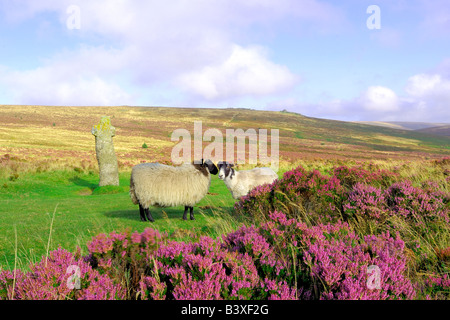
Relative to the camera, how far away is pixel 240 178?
13.5 metres

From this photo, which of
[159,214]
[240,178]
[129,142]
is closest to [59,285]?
[159,214]

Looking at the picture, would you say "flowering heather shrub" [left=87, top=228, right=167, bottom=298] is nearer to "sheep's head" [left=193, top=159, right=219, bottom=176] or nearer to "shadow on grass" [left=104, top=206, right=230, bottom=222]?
"shadow on grass" [left=104, top=206, right=230, bottom=222]

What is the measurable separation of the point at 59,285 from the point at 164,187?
8.08 metres

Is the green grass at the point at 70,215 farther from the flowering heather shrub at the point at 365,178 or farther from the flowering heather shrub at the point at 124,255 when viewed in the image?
the flowering heather shrub at the point at 365,178

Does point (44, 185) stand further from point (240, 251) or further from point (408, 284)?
point (408, 284)

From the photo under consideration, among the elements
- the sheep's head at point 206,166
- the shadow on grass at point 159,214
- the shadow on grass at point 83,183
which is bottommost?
the shadow on grass at point 83,183

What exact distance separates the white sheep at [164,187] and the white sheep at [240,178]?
1211 millimetres

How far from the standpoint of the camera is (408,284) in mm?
3283

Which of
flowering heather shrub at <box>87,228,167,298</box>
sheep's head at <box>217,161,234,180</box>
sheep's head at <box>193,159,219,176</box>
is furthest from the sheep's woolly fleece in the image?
flowering heather shrub at <box>87,228,167,298</box>

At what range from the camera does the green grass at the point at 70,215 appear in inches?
307

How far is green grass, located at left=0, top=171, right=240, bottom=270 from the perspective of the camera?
7797 mm

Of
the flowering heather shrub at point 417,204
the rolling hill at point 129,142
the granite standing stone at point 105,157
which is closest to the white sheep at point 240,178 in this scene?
the flowering heather shrub at point 417,204
